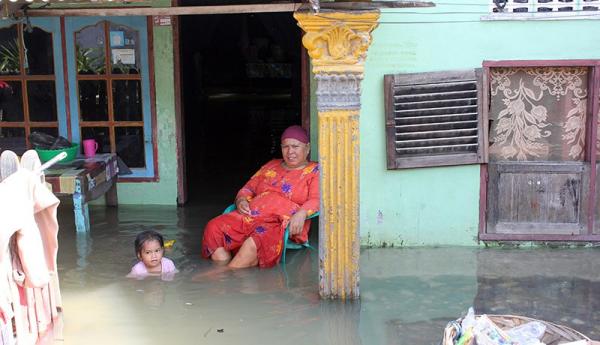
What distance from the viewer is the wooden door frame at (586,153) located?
6637mm

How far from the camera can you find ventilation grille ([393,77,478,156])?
6723 mm

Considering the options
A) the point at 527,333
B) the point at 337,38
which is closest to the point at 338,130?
the point at 337,38

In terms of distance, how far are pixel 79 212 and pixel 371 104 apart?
127 inches

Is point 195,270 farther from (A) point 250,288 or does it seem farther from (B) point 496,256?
(B) point 496,256

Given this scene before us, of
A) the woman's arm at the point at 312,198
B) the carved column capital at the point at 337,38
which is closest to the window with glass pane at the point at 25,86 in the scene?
the woman's arm at the point at 312,198

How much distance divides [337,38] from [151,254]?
8.17 feet

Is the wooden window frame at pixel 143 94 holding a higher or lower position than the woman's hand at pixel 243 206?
higher

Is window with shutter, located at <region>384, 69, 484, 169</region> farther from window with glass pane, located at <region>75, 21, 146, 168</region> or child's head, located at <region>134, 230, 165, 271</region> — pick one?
window with glass pane, located at <region>75, 21, 146, 168</region>

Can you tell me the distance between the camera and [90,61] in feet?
27.2

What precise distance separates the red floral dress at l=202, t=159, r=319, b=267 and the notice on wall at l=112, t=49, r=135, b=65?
8.32 ft

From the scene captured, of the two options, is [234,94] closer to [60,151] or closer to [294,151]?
[60,151]

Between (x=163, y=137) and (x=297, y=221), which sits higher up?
(x=163, y=137)

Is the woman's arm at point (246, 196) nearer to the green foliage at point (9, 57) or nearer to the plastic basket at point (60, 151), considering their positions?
the plastic basket at point (60, 151)

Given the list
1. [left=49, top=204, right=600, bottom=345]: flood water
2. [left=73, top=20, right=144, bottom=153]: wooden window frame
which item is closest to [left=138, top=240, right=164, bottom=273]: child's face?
[left=49, top=204, right=600, bottom=345]: flood water
